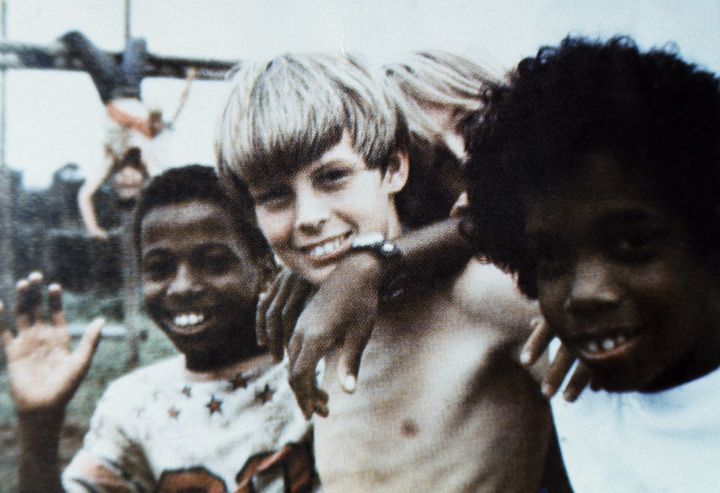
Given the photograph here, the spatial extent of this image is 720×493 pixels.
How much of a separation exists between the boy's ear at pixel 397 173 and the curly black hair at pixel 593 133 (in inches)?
8.8

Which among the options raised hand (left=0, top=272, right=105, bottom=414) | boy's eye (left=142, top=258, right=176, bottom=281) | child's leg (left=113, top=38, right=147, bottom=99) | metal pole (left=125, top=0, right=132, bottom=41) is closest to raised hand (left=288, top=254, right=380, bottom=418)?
boy's eye (left=142, top=258, right=176, bottom=281)

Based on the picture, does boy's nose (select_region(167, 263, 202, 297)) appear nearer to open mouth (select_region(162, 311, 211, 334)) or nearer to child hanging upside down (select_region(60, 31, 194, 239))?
open mouth (select_region(162, 311, 211, 334))

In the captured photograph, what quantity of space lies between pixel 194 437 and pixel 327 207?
0.91m

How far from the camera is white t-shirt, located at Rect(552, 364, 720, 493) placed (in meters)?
2.72

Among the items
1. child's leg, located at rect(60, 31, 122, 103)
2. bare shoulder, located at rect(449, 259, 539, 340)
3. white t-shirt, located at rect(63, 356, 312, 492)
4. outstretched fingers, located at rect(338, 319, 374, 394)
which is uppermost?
child's leg, located at rect(60, 31, 122, 103)

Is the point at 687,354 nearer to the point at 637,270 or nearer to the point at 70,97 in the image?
the point at 637,270

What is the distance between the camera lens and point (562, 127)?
2600mm

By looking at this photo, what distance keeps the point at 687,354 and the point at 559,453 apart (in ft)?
1.84

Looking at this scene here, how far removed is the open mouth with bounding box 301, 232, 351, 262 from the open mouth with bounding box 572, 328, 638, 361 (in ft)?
2.68

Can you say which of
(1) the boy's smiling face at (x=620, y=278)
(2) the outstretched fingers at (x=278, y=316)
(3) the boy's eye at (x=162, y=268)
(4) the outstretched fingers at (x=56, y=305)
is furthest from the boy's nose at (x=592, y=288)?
(4) the outstretched fingers at (x=56, y=305)

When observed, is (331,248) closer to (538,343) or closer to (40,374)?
(538,343)

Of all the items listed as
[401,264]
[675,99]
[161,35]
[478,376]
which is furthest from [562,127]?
[161,35]

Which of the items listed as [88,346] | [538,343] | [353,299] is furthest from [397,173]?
[88,346]

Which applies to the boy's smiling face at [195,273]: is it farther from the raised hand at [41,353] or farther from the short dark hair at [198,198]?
the raised hand at [41,353]
